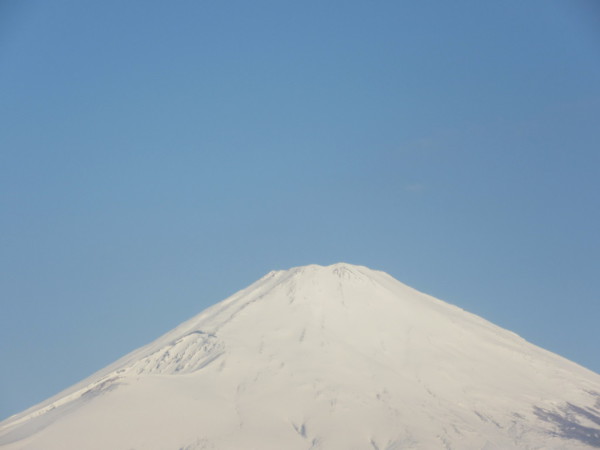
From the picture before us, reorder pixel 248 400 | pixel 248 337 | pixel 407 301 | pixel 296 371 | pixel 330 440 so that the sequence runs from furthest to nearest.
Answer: pixel 407 301 → pixel 248 337 → pixel 296 371 → pixel 248 400 → pixel 330 440

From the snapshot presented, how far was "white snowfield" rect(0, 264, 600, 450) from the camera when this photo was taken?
94.0 meters

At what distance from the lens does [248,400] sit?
10225cm

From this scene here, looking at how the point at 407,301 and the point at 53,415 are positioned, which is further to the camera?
the point at 407,301

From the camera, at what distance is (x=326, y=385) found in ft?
348

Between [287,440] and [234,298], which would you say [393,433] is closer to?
[287,440]

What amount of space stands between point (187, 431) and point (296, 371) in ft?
65.0

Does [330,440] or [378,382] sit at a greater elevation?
[378,382]

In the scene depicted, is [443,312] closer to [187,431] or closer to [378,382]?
[378,382]

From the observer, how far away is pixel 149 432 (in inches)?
3676

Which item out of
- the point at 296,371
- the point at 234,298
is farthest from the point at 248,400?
the point at 234,298

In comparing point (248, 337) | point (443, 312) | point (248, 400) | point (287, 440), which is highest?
point (443, 312)

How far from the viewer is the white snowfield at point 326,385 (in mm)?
94000

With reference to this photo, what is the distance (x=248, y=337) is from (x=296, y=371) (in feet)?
40.0

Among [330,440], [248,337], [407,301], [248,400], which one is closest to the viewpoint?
[330,440]
